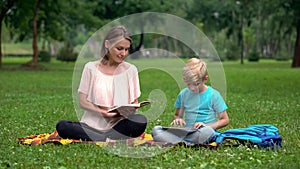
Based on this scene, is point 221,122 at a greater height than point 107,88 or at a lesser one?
lesser

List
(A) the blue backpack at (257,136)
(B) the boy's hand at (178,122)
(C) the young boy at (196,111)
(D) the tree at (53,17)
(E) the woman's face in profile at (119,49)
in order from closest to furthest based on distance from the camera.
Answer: (A) the blue backpack at (257,136)
(C) the young boy at (196,111)
(B) the boy's hand at (178,122)
(E) the woman's face in profile at (119,49)
(D) the tree at (53,17)

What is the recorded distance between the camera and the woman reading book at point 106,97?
841cm

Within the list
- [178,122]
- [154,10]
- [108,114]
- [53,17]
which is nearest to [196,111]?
[178,122]

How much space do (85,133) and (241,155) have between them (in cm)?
226

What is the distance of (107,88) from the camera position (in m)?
8.46

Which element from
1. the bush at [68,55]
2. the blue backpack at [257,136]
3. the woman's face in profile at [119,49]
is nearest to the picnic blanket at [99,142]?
the blue backpack at [257,136]

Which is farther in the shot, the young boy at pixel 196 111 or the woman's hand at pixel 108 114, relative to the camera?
the woman's hand at pixel 108 114

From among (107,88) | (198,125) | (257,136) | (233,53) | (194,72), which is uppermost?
(194,72)

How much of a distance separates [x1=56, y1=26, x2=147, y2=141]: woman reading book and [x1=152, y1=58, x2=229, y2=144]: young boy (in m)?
0.49

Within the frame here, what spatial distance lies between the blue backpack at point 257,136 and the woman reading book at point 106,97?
114 cm

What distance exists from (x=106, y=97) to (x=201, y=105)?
1.25m

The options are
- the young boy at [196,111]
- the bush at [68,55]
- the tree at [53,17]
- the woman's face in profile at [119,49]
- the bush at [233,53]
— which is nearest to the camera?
the young boy at [196,111]

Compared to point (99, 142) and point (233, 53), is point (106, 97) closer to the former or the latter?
point (99, 142)

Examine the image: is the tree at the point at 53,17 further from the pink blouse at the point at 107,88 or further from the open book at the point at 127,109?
the open book at the point at 127,109
